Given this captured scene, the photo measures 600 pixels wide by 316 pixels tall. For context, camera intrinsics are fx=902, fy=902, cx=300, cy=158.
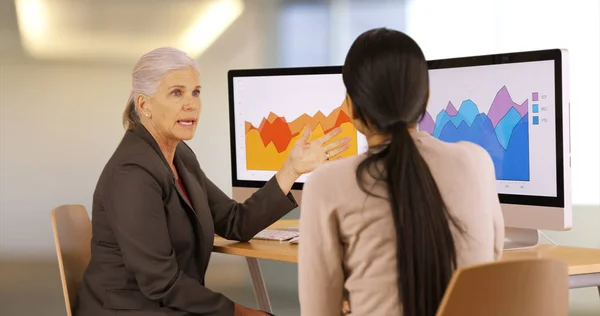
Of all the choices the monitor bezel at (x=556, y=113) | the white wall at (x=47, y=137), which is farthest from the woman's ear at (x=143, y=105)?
the white wall at (x=47, y=137)

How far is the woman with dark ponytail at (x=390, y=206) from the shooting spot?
1.45 meters

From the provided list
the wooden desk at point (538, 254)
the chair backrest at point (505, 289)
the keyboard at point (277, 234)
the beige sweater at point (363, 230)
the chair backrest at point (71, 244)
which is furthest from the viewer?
the keyboard at point (277, 234)

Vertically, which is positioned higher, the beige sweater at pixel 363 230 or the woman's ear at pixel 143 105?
the woman's ear at pixel 143 105

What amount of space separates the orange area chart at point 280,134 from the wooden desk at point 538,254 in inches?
11.3

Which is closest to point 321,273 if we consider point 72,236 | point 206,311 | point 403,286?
point 403,286

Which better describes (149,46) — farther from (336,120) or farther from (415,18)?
(336,120)

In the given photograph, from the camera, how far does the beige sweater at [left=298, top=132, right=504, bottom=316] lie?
1.47 meters

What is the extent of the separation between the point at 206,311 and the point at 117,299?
23 cm

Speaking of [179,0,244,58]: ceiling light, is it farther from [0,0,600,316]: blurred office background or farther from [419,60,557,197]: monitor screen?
[419,60,557,197]: monitor screen

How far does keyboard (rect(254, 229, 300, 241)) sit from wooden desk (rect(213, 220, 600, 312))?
0.10 ft

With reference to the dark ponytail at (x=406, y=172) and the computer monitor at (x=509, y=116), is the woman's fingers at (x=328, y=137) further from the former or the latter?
the dark ponytail at (x=406, y=172)

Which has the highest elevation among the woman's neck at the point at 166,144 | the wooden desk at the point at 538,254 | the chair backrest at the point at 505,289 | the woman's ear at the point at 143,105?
the woman's ear at the point at 143,105

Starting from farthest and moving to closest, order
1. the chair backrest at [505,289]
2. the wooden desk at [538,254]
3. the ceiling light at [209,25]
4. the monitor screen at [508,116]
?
the ceiling light at [209,25], the monitor screen at [508,116], the wooden desk at [538,254], the chair backrest at [505,289]

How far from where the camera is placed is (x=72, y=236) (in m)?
2.45
